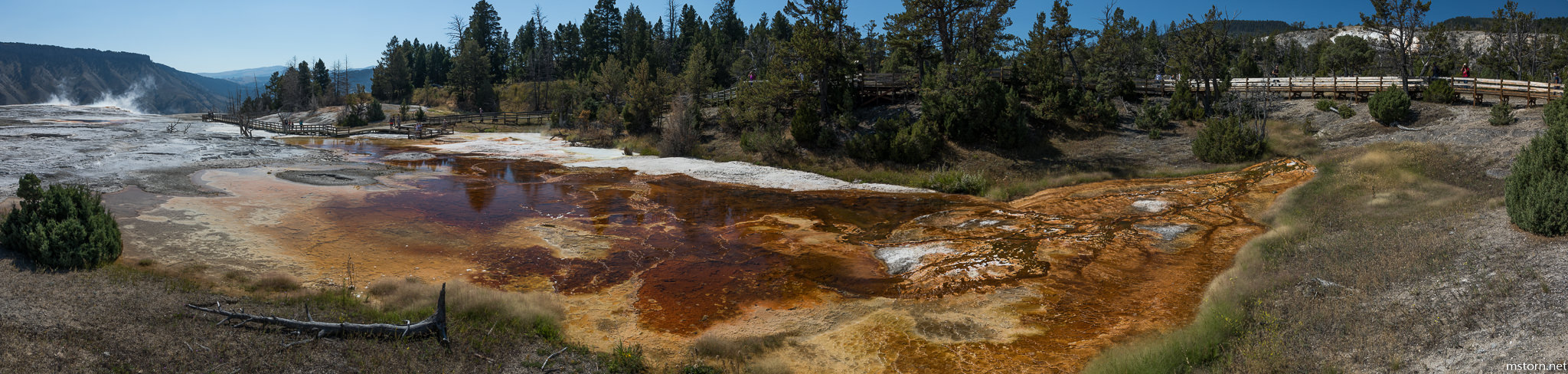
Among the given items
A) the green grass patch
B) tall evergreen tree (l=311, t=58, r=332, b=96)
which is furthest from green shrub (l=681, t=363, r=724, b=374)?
tall evergreen tree (l=311, t=58, r=332, b=96)

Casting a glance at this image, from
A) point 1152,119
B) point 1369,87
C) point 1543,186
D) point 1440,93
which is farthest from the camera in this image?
point 1152,119

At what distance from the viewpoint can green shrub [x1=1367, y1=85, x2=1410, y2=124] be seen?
1031 inches

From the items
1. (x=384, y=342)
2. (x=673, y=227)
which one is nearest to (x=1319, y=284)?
(x=384, y=342)

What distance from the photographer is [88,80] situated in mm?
146125

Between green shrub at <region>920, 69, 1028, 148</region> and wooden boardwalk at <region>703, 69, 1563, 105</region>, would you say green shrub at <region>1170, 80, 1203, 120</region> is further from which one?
green shrub at <region>920, 69, 1028, 148</region>

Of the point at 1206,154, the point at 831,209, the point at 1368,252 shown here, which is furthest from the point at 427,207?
the point at 1206,154

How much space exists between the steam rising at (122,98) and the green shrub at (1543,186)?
172 m

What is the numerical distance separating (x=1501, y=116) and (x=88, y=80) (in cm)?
21857

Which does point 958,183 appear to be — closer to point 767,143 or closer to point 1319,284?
point 767,143

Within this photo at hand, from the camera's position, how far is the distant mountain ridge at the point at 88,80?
428 feet

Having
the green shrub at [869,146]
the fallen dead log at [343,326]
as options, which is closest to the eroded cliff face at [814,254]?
the fallen dead log at [343,326]

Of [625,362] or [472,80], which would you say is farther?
[472,80]

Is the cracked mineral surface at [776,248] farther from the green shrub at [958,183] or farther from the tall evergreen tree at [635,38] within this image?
the tall evergreen tree at [635,38]

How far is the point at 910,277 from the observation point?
13242mm
